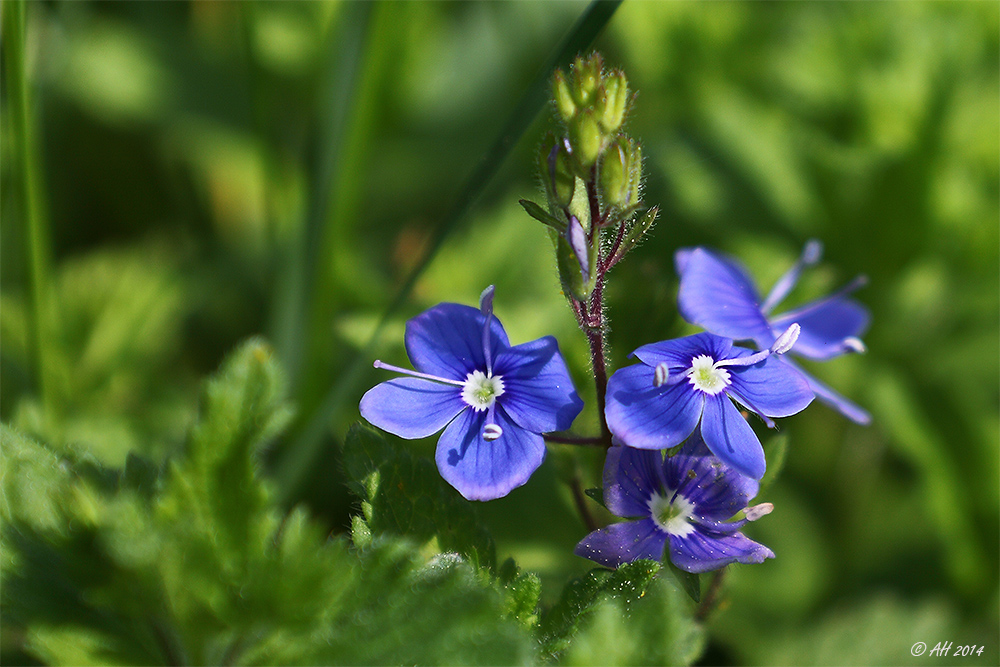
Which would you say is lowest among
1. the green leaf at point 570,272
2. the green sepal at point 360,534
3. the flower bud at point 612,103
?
the green sepal at point 360,534

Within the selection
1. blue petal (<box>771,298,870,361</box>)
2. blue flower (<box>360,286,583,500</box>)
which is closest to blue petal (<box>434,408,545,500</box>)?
blue flower (<box>360,286,583,500</box>)

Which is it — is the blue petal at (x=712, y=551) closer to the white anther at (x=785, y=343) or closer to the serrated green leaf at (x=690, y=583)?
the serrated green leaf at (x=690, y=583)

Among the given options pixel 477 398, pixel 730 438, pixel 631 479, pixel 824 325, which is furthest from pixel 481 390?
pixel 824 325

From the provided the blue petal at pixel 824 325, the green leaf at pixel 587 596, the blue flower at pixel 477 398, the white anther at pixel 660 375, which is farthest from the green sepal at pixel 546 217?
the blue petal at pixel 824 325

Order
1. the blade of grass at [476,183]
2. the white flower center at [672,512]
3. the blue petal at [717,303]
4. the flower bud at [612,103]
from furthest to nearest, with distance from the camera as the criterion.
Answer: the blade of grass at [476,183]
the blue petal at [717,303]
the white flower center at [672,512]
the flower bud at [612,103]

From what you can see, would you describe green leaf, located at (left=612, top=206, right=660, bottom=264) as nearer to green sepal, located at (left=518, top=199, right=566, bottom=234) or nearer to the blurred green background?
green sepal, located at (left=518, top=199, right=566, bottom=234)

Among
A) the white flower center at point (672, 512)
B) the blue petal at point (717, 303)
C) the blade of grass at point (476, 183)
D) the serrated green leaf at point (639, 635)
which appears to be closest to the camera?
the serrated green leaf at point (639, 635)

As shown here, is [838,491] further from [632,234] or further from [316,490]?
[632,234]

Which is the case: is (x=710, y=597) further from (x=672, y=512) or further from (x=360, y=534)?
(x=360, y=534)
